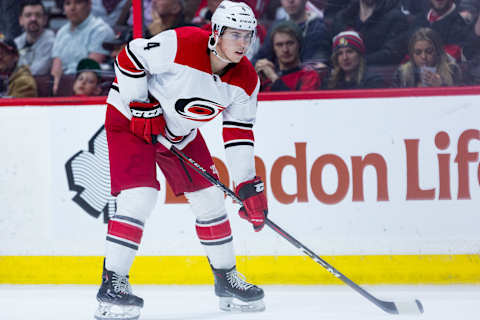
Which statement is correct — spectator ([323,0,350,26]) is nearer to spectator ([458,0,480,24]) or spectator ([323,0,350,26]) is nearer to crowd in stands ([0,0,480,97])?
crowd in stands ([0,0,480,97])

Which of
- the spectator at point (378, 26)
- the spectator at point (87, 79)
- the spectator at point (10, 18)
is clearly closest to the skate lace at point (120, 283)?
the spectator at point (87, 79)

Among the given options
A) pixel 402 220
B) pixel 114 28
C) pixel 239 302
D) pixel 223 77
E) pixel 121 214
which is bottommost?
pixel 239 302

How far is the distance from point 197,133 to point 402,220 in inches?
42.9

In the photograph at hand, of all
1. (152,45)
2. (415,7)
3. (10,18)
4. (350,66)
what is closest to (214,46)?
(152,45)

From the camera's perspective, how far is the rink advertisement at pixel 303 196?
2.85 meters

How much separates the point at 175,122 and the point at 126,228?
448 mm

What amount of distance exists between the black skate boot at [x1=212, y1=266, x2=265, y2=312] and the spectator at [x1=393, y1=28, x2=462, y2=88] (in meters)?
1.25

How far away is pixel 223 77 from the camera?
7.19 feet

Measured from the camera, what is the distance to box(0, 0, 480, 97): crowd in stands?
299 centimetres

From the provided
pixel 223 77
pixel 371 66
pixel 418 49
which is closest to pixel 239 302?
pixel 223 77

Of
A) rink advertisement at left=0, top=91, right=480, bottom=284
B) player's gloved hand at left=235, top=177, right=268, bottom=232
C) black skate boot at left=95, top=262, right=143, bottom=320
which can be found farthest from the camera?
rink advertisement at left=0, top=91, right=480, bottom=284

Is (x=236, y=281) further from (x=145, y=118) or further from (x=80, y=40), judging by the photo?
(x=80, y=40)

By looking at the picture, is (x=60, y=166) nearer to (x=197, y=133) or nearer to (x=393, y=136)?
(x=197, y=133)

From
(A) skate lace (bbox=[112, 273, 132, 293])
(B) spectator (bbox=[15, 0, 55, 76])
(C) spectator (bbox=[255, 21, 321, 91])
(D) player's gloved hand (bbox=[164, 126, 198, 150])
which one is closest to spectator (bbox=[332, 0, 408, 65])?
(C) spectator (bbox=[255, 21, 321, 91])
